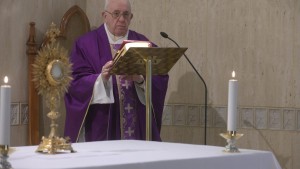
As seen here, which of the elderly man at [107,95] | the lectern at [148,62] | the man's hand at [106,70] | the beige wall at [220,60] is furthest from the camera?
the beige wall at [220,60]

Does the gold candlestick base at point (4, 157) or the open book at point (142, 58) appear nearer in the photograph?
the gold candlestick base at point (4, 157)

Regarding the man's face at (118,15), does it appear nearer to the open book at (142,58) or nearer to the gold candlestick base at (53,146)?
the open book at (142,58)

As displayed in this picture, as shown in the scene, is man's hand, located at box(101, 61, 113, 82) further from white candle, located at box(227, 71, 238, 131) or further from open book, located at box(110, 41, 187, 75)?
white candle, located at box(227, 71, 238, 131)

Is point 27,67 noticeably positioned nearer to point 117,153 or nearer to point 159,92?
point 159,92

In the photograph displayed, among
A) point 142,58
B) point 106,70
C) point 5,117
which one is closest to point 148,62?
point 142,58

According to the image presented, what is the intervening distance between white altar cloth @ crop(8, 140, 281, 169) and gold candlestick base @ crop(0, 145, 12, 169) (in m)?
0.07

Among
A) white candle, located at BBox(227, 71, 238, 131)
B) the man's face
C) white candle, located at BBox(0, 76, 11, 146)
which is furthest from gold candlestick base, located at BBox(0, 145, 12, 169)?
the man's face

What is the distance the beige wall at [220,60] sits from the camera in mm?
6727

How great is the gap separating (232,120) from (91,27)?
14.2 feet

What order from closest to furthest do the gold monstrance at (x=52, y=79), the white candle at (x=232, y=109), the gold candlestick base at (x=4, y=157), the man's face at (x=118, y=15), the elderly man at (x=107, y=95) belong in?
the gold candlestick base at (x=4, y=157), the gold monstrance at (x=52, y=79), the white candle at (x=232, y=109), the elderly man at (x=107, y=95), the man's face at (x=118, y=15)

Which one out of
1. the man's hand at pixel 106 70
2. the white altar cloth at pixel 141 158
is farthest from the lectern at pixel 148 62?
the white altar cloth at pixel 141 158

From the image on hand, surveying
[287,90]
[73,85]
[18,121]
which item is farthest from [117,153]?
[287,90]

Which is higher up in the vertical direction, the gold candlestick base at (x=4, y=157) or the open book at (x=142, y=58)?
the open book at (x=142, y=58)

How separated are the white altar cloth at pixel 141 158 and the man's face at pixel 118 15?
2330 mm
